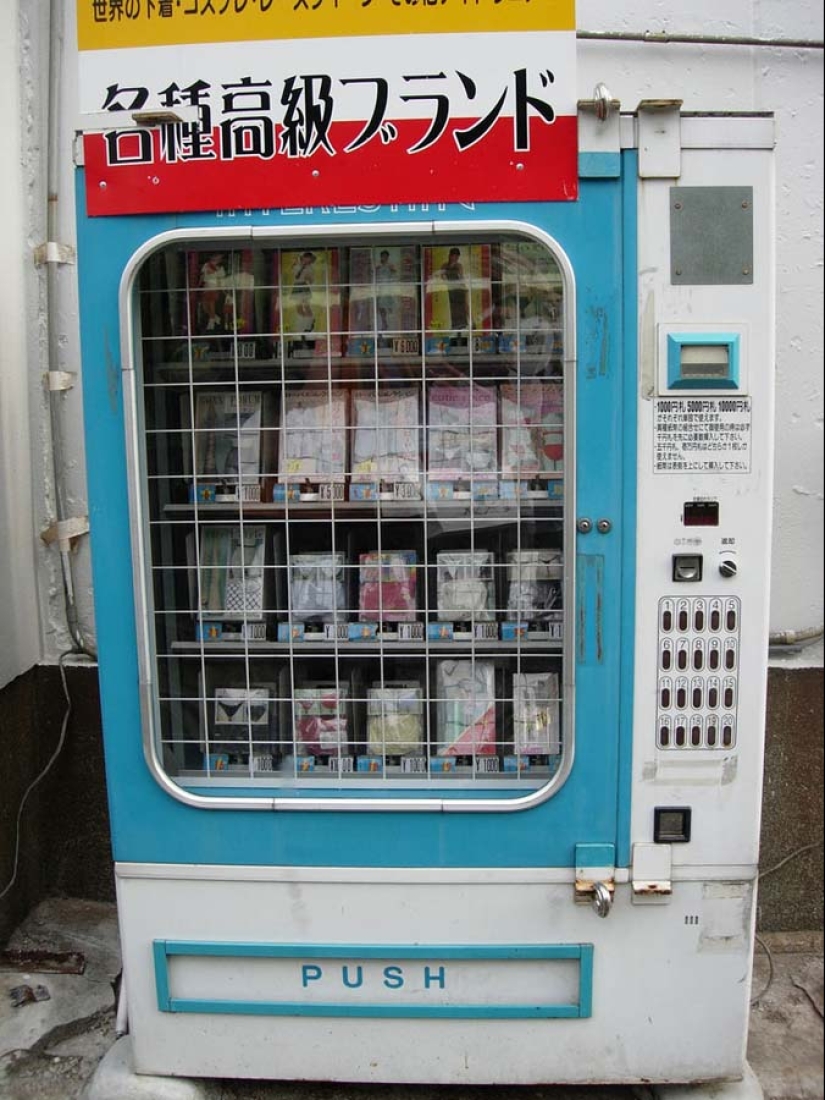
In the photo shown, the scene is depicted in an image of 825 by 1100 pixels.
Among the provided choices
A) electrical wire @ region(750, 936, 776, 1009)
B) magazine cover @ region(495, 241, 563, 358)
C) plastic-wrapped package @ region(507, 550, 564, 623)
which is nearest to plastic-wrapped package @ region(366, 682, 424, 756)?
plastic-wrapped package @ region(507, 550, 564, 623)

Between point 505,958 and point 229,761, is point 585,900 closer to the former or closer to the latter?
point 505,958

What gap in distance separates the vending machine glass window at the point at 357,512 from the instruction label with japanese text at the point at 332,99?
190mm

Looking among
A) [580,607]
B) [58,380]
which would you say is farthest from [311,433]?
[58,380]

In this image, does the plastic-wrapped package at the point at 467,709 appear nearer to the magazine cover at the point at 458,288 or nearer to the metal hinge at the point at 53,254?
the magazine cover at the point at 458,288

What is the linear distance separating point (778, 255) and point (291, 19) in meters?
1.73

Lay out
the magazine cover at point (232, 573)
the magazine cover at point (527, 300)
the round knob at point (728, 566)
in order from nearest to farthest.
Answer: the round knob at point (728, 566)
the magazine cover at point (527, 300)
the magazine cover at point (232, 573)

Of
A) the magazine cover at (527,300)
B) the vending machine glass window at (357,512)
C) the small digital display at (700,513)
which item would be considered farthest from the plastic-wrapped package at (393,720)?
the magazine cover at (527,300)

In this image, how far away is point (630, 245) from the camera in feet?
6.02

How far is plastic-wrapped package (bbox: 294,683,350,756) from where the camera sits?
223cm

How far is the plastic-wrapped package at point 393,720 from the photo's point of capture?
7.32ft

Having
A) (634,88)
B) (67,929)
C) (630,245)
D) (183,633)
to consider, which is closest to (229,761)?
(183,633)

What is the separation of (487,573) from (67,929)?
2.05m

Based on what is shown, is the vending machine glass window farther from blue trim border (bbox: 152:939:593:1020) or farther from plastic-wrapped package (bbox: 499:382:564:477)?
blue trim border (bbox: 152:939:593:1020)

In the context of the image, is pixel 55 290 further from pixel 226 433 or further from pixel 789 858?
pixel 789 858
